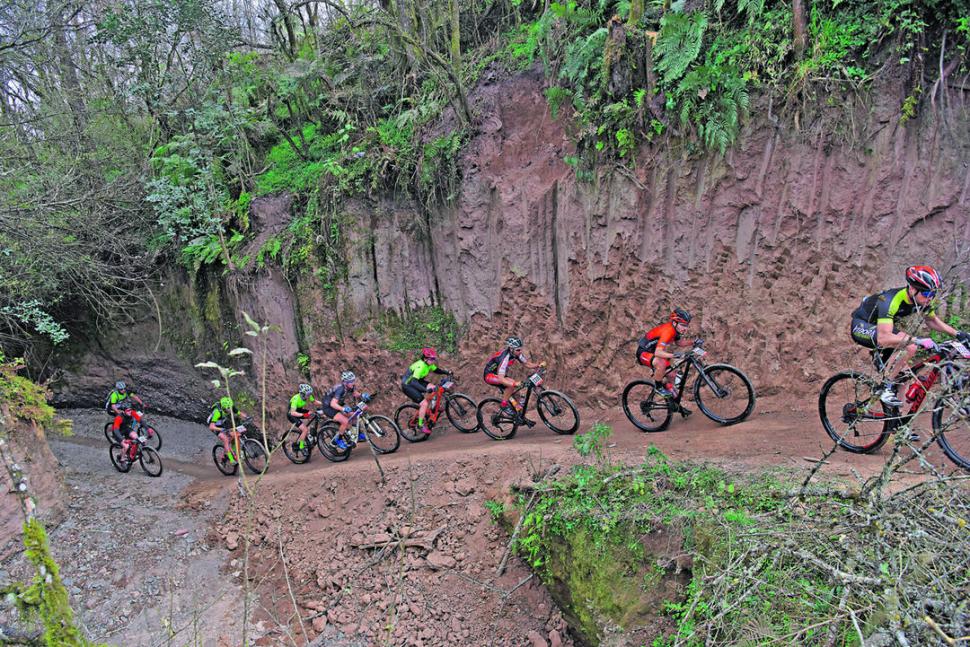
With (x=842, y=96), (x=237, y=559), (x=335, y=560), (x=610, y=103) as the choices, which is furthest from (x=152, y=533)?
(x=842, y=96)

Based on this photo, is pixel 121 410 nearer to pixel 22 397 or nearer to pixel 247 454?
pixel 22 397

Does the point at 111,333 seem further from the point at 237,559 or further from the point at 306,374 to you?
the point at 237,559

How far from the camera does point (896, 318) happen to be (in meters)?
6.39

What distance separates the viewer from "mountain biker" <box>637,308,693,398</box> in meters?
8.40

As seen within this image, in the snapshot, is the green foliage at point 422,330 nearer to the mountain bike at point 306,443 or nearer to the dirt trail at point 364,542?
the dirt trail at point 364,542

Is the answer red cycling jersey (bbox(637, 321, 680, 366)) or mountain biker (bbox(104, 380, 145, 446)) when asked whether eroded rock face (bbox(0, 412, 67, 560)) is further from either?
red cycling jersey (bbox(637, 321, 680, 366))

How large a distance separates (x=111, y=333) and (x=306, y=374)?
21.3 ft

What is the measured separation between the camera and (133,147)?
15250mm

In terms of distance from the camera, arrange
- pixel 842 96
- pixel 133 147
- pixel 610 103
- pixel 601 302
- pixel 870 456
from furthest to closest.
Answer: pixel 133 147, pixel 601 302, pixel 610 103, pixel 842 96, pixel 870 456

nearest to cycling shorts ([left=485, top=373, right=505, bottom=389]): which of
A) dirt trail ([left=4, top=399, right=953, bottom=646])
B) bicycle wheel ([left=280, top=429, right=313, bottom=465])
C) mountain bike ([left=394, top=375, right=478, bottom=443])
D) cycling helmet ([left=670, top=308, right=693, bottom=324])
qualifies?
dirt trail ([left=4, top=399, right=953, bottom=646])

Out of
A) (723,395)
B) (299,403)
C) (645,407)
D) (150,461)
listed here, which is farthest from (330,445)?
(723,395)

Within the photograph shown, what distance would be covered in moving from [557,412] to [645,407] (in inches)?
60.7

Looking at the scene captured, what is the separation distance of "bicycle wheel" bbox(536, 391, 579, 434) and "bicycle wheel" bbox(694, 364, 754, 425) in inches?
79.7

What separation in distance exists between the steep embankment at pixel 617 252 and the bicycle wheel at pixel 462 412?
85 cm
